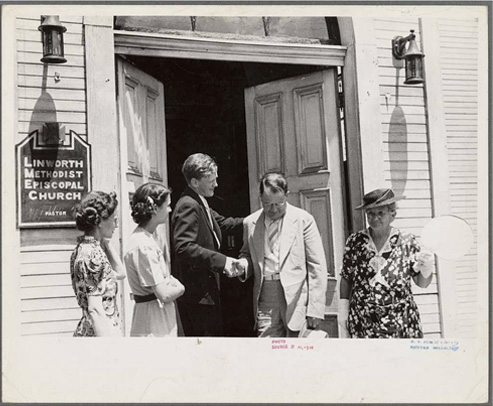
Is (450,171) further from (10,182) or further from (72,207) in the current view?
(10,182)

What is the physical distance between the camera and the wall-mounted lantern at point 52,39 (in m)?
4.30

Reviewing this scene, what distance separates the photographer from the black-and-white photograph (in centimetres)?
433

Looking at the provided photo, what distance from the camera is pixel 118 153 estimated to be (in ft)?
14.9

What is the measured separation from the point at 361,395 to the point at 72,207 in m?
2.47

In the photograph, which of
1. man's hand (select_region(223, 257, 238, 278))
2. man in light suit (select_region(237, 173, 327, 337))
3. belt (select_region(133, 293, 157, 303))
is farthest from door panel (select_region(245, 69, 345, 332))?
belt (select_region(133, 293, 157, 303))

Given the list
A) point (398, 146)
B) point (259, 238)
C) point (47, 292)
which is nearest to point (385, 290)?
point (259, 238)

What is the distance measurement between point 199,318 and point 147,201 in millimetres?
937

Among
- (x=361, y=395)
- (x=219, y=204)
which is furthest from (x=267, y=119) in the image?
(x=361, y=395)

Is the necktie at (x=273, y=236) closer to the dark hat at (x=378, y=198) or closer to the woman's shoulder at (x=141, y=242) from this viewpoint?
the dark hat at (x=378, y=198)

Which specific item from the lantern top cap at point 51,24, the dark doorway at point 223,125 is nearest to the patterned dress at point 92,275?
the dark doorway at point 223,125

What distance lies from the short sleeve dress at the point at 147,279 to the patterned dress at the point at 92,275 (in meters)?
0.15

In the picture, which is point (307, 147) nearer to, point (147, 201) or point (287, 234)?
point (287, 234)

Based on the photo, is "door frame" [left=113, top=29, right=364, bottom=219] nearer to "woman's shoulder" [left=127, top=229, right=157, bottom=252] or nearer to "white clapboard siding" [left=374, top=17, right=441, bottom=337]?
"white clapboard siding" [left=374, top=17, right=441, bottom=337]

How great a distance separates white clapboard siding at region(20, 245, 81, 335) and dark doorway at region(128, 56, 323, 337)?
1171mm
